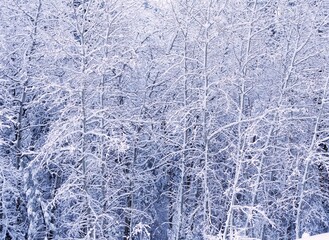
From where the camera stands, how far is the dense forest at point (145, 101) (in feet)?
37.9

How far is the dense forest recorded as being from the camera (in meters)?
11.6

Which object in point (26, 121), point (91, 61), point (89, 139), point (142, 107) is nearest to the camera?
point (91, 61)

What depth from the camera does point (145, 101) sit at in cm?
1422

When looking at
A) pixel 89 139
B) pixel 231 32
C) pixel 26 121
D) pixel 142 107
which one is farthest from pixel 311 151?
pixel 26 121

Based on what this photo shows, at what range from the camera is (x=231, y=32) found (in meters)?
12.9

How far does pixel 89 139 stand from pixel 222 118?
18.4 ft

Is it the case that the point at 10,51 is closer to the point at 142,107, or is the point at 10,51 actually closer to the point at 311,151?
the point at 142,107

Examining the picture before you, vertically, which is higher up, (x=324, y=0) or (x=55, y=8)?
(x=324, y=0)

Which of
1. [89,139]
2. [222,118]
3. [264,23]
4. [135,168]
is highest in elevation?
[264,23]

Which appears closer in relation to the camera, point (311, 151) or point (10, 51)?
point (311, 151)

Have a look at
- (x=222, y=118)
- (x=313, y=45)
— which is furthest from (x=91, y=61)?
(x=313, y=45)

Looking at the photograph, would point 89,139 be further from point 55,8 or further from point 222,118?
point 222,118

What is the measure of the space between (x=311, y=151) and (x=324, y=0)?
5.16m

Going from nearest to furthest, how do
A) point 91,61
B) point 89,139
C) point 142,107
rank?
point 91,61 < point 89,139 < point 142,107
